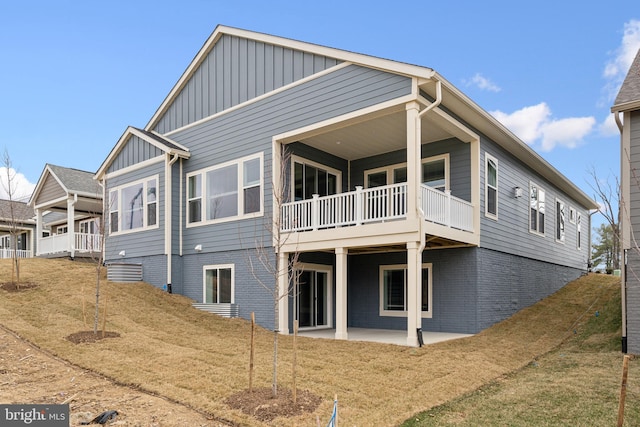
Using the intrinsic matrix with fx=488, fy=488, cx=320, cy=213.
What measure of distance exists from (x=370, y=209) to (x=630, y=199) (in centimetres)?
523

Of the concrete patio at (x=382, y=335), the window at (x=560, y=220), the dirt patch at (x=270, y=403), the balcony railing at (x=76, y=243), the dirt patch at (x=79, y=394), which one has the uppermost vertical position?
the window at (x=560, y=220)

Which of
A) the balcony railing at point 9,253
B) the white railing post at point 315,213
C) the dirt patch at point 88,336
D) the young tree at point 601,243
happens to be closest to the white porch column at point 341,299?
the white railing post at point 315,213

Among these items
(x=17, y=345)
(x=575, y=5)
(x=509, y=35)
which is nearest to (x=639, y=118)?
(x=575, y=5)

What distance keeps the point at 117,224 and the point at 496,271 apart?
12804mm

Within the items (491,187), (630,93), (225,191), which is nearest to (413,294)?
(491,187)

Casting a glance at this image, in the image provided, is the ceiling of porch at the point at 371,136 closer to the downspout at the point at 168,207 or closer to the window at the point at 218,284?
the window at the point at 218,284

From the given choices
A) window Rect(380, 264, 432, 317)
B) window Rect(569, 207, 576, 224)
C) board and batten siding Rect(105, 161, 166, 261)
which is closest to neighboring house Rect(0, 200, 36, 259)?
board and batten siding Rect(105, 161, 166, 261)

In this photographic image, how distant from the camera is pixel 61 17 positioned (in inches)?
633

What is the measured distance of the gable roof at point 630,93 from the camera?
9.45m

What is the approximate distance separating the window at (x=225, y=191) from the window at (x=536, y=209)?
9.08 m

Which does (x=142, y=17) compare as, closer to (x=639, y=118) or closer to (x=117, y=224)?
(x=117, y=224)

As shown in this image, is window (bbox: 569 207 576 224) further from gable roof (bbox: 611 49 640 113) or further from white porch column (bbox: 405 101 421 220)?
white porch column (bbox: 405 101 421 220)

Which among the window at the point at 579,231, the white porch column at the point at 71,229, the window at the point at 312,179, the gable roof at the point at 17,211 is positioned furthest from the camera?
the gable roof at the point at 17,211

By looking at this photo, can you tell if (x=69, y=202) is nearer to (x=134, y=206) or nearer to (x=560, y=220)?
(x=134, y=206)
